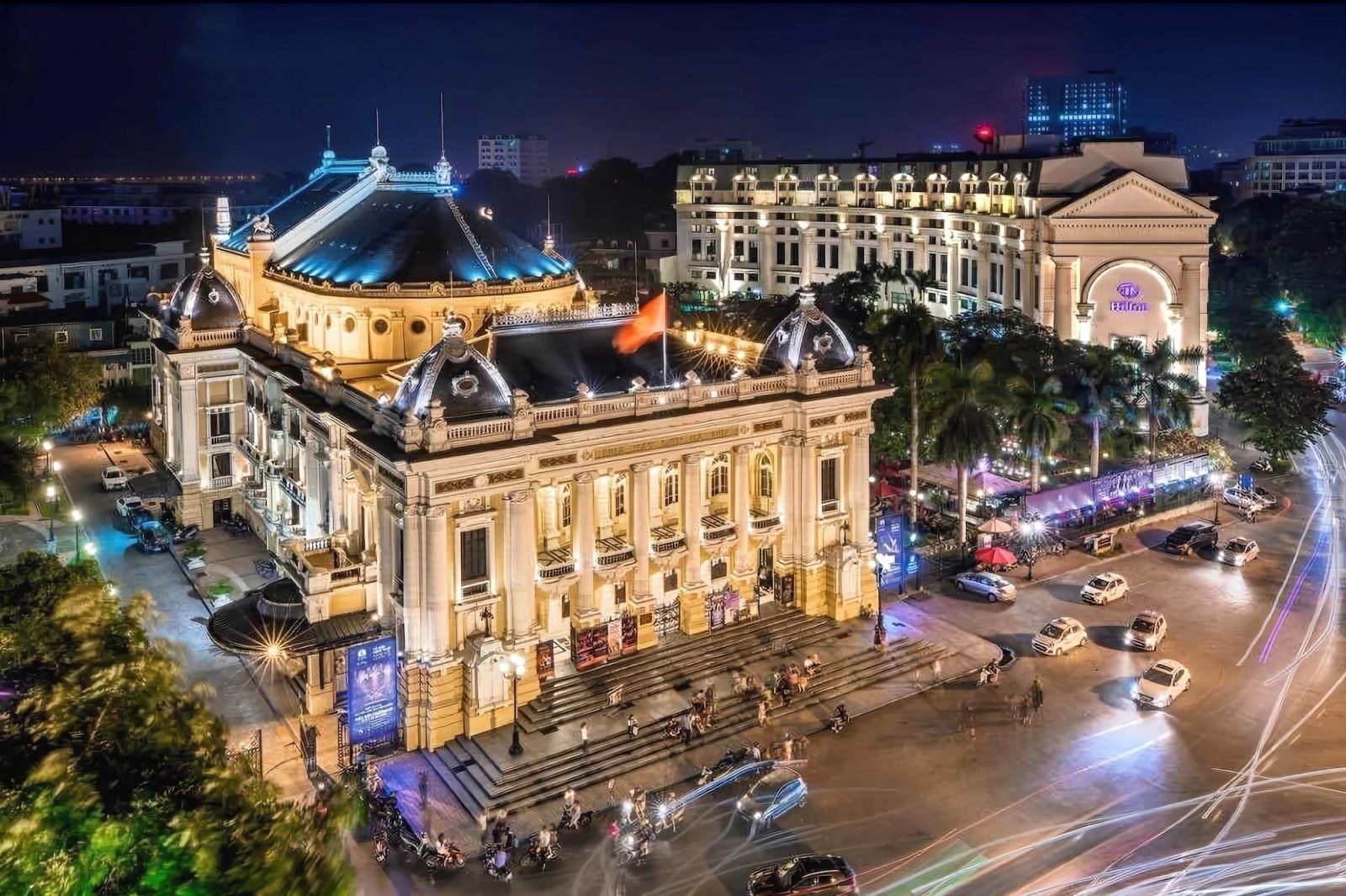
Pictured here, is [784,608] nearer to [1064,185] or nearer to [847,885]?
[847,885]

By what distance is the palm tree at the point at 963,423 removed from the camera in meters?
58.3

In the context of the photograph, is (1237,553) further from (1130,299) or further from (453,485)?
(453,485)

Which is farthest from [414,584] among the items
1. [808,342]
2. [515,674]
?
[808,342]

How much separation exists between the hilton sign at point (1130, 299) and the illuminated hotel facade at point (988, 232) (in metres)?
0.06

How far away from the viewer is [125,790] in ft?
73.2

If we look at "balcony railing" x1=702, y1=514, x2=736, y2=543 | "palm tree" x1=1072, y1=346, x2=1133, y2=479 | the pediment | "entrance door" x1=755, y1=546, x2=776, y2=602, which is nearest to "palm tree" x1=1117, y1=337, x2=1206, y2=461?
"palm tree" x1=1072, y1=346, x2=1133, y2=479

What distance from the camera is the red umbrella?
192 feet

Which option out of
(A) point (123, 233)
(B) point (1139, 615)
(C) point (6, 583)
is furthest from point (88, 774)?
(A) point (123, 233)

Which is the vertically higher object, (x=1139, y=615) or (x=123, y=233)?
(x=123, y=233)

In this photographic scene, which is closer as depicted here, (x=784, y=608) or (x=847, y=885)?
(x=847, y=885)

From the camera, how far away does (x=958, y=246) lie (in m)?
105

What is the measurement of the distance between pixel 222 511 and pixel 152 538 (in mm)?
4786

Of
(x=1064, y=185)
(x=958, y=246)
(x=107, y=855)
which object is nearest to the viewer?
(x=107, y=855)

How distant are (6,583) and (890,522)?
3483cm
